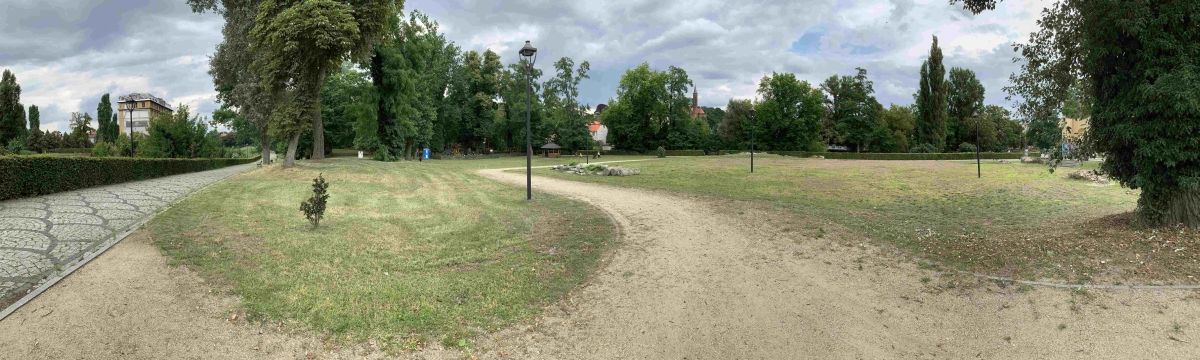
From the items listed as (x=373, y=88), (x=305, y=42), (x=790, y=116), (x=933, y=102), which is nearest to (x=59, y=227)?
(x=305, y=42)

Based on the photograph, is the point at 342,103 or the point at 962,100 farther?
the point at 962,100

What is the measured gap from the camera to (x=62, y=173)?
43.1 feet

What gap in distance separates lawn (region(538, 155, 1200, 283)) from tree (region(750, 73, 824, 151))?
3888 cm

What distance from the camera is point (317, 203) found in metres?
8.91

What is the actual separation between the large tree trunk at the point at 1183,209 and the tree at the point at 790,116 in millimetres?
50349

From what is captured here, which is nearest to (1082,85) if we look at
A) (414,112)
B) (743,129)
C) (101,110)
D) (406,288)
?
(406,288)

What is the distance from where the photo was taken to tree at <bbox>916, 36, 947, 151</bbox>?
54.6 meters

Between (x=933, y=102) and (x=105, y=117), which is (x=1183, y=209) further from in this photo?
(x=105, y=117)

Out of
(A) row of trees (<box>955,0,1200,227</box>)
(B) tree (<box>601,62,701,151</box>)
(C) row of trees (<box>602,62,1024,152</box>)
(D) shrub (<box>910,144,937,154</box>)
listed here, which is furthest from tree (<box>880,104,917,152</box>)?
(A) row of trees (<box>955,0,1200,227</box>)

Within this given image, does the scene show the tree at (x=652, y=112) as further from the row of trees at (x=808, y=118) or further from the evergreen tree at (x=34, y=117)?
the evergreen tree at (x=34, y=117)

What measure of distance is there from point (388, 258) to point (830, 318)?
18.4 feet

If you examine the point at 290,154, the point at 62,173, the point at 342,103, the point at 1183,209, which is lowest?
the point at 1183,209

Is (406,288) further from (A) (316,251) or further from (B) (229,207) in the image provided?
(B) (229,207)

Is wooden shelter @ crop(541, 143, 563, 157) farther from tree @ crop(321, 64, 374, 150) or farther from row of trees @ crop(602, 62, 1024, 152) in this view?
tree @ crop(321, 64, 374, 150)
